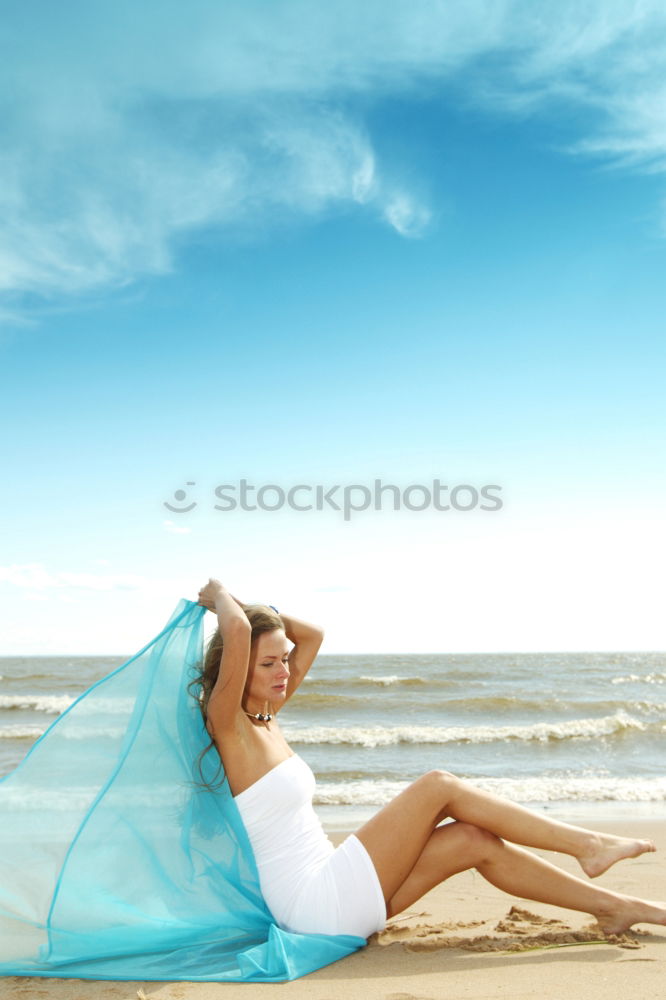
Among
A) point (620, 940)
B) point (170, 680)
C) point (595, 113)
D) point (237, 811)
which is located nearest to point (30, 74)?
point (595, 113)

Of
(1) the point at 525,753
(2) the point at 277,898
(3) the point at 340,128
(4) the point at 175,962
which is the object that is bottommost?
(1) the point at 525,753

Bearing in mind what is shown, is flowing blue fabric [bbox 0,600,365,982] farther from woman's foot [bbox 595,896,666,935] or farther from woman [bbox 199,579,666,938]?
woman's foot [bbox 595,896,666,935]

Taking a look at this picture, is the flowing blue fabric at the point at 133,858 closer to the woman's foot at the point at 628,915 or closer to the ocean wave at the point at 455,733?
the woman's foot at the point at 628,915

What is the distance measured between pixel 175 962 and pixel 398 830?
1.08 meters

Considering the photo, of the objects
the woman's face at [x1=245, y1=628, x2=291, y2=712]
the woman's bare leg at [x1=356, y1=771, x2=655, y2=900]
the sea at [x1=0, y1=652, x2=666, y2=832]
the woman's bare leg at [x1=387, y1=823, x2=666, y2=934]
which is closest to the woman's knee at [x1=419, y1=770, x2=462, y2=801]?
the woman's bare leg at [x1=356, y1=771, x2=655, y2=900]

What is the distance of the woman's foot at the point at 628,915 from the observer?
358cm

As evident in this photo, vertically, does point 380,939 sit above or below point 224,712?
below

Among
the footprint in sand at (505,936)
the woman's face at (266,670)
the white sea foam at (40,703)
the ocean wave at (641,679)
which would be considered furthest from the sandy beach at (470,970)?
the ocean wave at (641,679)

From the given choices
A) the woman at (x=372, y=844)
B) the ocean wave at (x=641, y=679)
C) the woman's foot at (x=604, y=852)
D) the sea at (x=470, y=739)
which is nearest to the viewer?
the woman at (x=372, y=844)

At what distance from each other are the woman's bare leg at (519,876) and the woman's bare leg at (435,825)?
6cm

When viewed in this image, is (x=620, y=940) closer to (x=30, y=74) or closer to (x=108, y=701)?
(x=108, y=701)

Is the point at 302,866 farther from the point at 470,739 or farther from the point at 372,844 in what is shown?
the point at 470,739

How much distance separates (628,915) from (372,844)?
3.96 ft

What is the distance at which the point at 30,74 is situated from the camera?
8133mm
